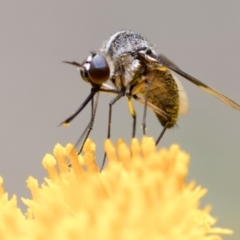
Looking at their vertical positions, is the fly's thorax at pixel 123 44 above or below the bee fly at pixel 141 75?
above

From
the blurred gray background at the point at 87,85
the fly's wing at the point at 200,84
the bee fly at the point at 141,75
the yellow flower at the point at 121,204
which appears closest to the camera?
the yellow flower at the point at 121,204

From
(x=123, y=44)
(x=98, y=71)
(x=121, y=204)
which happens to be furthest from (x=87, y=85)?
(x=121, y=204)

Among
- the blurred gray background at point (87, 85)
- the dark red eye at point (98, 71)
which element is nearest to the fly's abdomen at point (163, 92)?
the dark red eye at point (98, 71)

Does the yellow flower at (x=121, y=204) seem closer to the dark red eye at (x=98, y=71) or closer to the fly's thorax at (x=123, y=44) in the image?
the dark red eye at (x=98, y=71)

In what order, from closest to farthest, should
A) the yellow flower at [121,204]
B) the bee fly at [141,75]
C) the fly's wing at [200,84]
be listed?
the yellow flower at [121,204] → the fly's wing at [200,84] → the bee fly at [141,75]

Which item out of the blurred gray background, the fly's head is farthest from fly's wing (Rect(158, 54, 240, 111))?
the blurred gray background

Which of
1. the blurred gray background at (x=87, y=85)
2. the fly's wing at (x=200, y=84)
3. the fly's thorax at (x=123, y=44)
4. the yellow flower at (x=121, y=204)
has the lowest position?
the yellow flower at (x=121, y=204)

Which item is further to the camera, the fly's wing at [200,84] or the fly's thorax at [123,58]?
the fly's thorax at [123,58]
